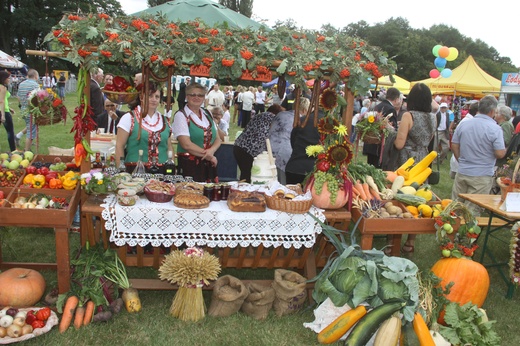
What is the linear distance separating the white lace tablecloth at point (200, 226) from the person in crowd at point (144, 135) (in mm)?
857

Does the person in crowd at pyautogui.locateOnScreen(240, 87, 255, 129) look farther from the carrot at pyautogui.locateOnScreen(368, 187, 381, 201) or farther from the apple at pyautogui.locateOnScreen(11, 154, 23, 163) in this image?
the carrot at pyautogui.locateOnScreen(368, 187, 381, 201)

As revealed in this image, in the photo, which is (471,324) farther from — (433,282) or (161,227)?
(161,227)

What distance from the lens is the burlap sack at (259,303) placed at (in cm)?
376

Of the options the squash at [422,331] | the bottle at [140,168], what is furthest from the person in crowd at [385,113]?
the bottle at [140,168]

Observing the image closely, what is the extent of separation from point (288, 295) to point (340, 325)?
54cm

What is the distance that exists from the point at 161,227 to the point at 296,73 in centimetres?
168

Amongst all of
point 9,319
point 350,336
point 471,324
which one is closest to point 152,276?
point 9,319

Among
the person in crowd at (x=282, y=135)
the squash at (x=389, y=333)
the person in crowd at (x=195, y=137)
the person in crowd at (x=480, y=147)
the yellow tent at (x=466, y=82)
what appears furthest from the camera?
the yellow tent at (x=466, y=82)

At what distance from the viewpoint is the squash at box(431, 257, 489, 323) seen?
150 inches

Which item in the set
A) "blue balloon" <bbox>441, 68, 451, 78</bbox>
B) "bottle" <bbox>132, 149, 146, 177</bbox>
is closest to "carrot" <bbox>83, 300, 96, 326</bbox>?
"bottle" <bbox>132, 149, 146, 177</bbox>

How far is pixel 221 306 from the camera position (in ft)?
12.2

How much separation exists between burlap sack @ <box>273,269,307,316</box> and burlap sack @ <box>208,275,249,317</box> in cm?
28

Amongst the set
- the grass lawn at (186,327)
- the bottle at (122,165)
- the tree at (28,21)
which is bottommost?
the grass lawn at (186,327)

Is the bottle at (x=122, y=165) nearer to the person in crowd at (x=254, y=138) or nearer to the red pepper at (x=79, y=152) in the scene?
the red pepper at (x=79, y=152)
